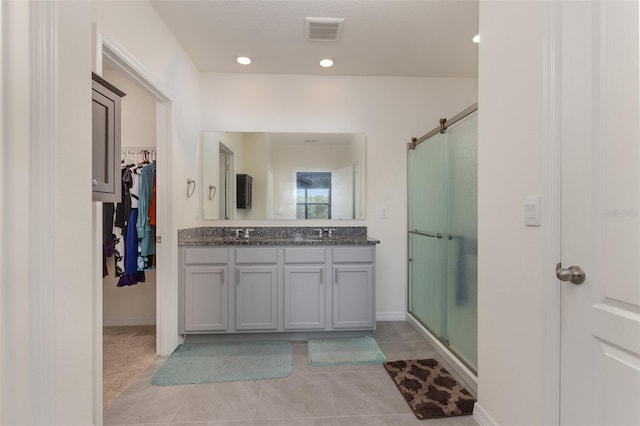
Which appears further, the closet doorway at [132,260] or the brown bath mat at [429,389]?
the closet doorway at [132,260]

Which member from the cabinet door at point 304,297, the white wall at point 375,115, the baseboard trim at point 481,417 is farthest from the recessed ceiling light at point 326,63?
the baseboard trim at point 481,417

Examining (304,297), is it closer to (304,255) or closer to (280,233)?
(304,255)

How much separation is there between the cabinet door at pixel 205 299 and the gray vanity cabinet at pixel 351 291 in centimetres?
97

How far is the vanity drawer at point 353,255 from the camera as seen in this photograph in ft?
8.57

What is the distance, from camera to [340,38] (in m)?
2.45

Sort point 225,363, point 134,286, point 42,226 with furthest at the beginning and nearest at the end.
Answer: point 134,286, point 225,363, point 42,226

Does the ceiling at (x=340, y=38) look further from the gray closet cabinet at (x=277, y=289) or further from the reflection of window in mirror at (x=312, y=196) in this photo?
the gray closet cabinet at (x=277, y=289)

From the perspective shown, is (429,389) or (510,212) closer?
(510,212)

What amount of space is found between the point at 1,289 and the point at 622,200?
1742mm

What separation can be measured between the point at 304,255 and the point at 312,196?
2.50ft

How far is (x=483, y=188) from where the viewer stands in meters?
1.54

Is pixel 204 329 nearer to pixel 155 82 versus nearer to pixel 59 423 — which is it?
pixel 59 423

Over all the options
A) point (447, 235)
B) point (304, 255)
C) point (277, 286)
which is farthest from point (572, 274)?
point (277, 286)

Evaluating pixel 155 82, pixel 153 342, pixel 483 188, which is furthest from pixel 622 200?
pixel 153 342
